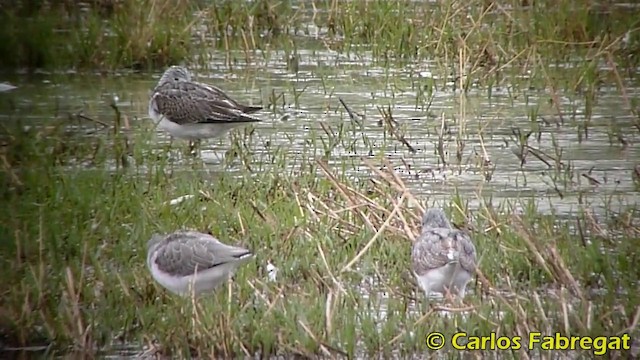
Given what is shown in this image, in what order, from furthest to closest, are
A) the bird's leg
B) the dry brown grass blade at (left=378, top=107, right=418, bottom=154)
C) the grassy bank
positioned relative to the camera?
the bird's leg
the dry brown grass blade at (left=378, top=107, right=418, bottom=154)
the grassy bank

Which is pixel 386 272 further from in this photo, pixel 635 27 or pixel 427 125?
pixel 635 27

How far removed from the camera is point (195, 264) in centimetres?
773

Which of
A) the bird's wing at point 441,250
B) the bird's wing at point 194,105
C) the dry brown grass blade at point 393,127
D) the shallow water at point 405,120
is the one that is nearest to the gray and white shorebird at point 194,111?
the bird's wing at point 194,105

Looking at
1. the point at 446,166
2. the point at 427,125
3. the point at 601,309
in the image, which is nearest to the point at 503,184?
the point at 446,166

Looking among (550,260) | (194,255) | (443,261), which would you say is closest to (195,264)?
(194,255)

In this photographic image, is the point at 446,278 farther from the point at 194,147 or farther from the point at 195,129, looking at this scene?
the point at 194,147

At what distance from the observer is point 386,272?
8.52m

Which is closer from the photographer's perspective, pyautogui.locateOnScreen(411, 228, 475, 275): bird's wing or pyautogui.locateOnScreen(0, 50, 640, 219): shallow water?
pyautogui.locateOnScreen(411, 228, 475, 275): bird's wing

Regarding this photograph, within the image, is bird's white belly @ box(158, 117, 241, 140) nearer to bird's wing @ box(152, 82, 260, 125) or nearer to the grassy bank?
bird's wing @ box(152, 82, 260, 125)

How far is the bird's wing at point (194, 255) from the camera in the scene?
25.4 ft

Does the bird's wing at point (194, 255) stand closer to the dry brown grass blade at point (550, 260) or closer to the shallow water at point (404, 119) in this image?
the dry brown grass blade at point (550, 260)

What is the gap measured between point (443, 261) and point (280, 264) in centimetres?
119

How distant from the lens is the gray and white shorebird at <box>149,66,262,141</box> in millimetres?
11695

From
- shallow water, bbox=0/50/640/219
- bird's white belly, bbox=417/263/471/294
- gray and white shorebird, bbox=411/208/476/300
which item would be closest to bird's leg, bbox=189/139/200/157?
shallow water, bbox=0/50/640/219
